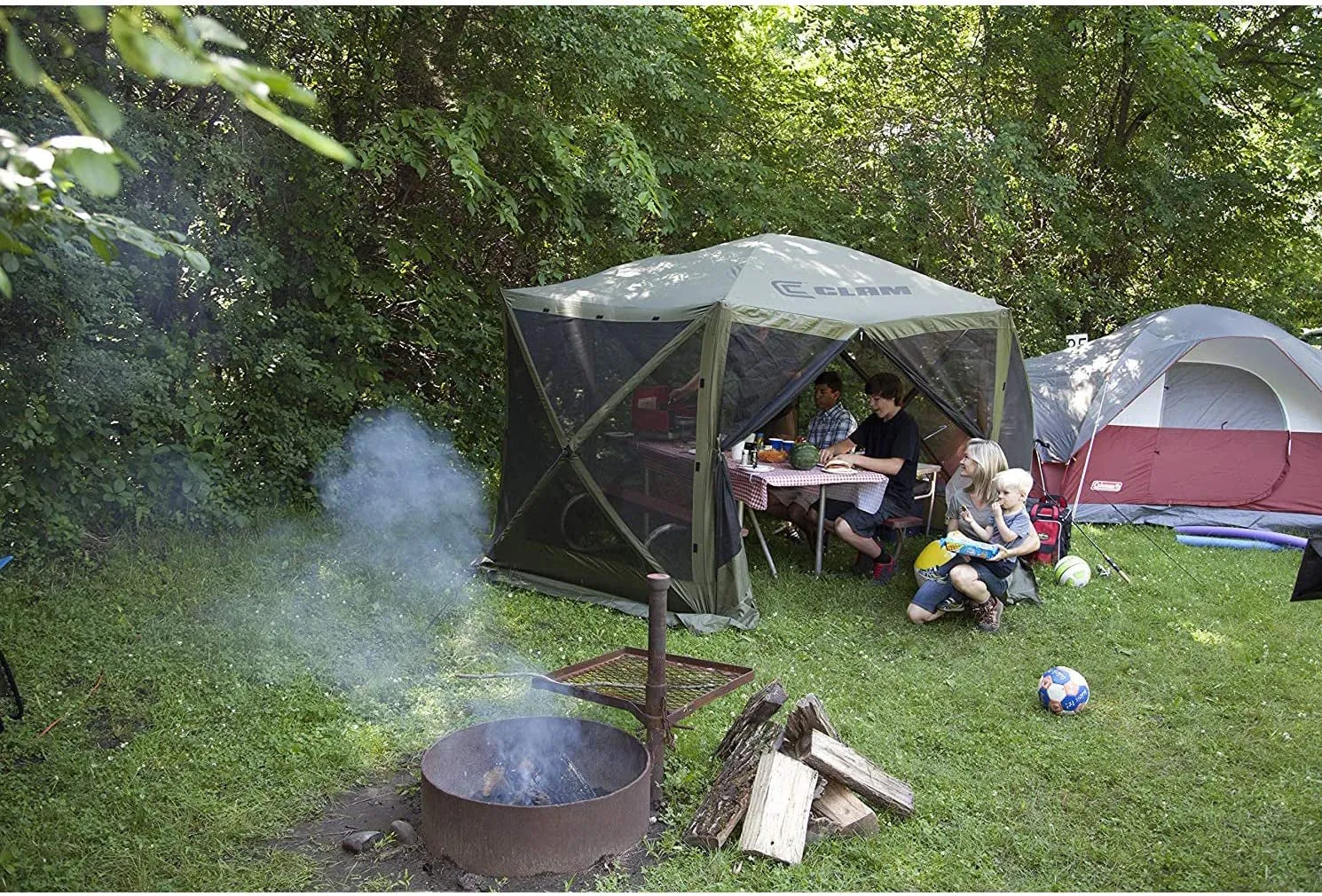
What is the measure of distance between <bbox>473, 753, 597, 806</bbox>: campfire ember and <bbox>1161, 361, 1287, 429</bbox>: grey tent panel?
6.17 meters

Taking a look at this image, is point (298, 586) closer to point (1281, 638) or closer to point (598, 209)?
point (598, 209)

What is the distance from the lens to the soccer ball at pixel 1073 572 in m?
6.38

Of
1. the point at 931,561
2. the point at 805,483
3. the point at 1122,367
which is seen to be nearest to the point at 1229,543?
the point at 1122,367

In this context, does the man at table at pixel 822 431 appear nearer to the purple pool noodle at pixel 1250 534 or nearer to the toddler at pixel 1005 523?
the toddler at pixel 1005 523

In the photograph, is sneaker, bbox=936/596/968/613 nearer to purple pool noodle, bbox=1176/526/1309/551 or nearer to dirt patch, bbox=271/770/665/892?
dirt patch, bbox=271/770/665/892

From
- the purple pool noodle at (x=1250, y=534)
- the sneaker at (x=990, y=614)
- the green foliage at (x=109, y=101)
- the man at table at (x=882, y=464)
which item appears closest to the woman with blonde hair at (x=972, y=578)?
the sneaker at (x=990, y=614)

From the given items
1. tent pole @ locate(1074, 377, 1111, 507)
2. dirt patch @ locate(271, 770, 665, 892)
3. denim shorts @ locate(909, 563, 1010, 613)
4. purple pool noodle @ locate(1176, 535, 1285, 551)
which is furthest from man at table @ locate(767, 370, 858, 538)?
dirt patch @ locate(271, 770, 665, 892)

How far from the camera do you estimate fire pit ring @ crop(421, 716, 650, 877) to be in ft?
10.1

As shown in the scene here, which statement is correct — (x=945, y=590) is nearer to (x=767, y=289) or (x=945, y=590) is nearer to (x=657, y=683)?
(x=767, y=289)

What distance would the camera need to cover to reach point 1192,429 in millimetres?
8156

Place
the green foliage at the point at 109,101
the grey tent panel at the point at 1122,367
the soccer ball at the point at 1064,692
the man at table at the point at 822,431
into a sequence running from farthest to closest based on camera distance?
the grey tent panel at the point at 1122,367 < the man at table at the point at 822,431 < the soccer ball at the point at 1064,692 < the green foliage at the point at 109,101

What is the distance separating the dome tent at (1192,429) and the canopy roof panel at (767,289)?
1.91 meters

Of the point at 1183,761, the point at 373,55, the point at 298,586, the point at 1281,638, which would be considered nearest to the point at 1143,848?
the point at 1183,761

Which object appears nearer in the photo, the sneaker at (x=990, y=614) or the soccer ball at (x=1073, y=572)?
the sneaker at (x=990, y=614)
